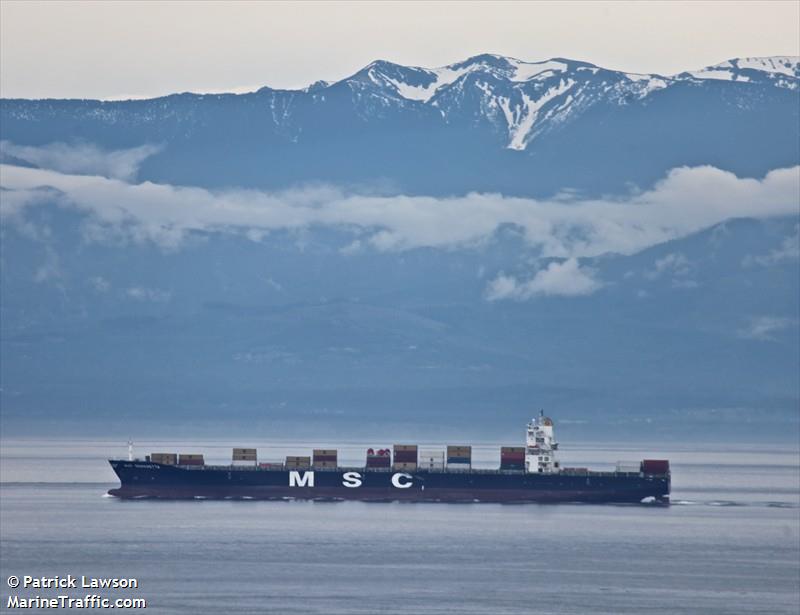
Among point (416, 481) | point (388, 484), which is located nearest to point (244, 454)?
point (388, 484)

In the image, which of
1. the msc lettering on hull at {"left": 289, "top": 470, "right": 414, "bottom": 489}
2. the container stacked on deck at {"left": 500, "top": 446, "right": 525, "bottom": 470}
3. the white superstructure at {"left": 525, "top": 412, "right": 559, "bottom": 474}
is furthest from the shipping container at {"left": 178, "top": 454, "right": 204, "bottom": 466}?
the white superstructure at {"left": 525, "top": 412, "right": 559, "bottom": 474}

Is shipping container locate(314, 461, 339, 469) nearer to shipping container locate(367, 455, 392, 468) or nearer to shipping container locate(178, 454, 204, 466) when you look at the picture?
shipping container locate(367, 455, 392, 468)

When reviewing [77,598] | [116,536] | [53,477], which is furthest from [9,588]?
[53,477]

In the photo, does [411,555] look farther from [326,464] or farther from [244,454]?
[244,454]

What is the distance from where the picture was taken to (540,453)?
13800 centimetres

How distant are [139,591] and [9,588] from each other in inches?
247

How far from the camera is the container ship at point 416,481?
138 meters

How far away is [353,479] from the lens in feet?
458

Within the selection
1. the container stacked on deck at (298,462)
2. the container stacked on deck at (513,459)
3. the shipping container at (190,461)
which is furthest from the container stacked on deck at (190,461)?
the container stacked on deck at (513,459)

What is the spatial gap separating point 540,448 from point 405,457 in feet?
35.5

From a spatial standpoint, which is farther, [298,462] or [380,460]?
[298,462]

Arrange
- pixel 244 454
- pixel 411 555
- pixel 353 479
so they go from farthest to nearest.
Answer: pixel 244 454 → pixel 353 479 → pixel 411 555

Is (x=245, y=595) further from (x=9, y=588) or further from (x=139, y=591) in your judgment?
(x=9, y=588)

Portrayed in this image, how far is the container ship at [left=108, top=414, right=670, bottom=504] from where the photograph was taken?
138 meters
